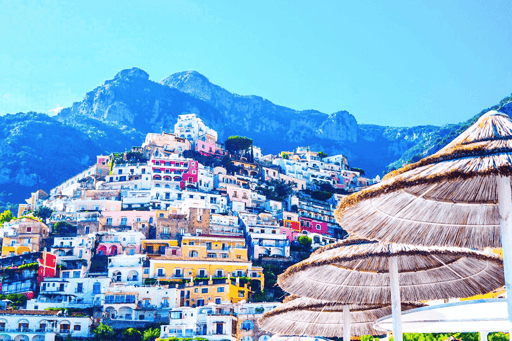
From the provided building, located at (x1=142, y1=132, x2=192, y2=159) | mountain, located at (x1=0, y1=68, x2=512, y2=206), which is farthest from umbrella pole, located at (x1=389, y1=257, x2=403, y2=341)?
mountain, located at (x1=0, y1=68, x2=512, y2=206)

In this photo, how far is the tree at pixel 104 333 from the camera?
37812 millimetres

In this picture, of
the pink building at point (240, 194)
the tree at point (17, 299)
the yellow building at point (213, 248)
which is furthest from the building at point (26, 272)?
the pink building at point (240, 194)

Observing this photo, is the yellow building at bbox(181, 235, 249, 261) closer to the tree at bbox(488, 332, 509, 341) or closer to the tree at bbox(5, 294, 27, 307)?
the tree at bbox(5, 294, 27, 307)

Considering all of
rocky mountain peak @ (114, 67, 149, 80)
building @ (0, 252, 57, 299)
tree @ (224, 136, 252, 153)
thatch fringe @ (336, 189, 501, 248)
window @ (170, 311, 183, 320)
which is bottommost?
thatch fringe @ (336, 189, 501, 248)

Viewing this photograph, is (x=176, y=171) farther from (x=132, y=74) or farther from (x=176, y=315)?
(x=132, y=74)

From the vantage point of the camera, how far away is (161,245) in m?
49.4

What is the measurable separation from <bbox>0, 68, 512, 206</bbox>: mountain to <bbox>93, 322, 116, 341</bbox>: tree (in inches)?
3135

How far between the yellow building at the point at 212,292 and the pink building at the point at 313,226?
17716mm

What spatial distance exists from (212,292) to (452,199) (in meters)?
38.1

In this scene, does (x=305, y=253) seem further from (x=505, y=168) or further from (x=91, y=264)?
(x=505, y=168)

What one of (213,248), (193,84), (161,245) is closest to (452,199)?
(213,248)

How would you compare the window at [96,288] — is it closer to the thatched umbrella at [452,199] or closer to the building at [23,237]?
the building at [23,237]

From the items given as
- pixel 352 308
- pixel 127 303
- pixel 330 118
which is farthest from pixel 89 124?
pixel 352 308

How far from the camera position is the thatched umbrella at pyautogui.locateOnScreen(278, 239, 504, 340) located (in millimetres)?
6836
